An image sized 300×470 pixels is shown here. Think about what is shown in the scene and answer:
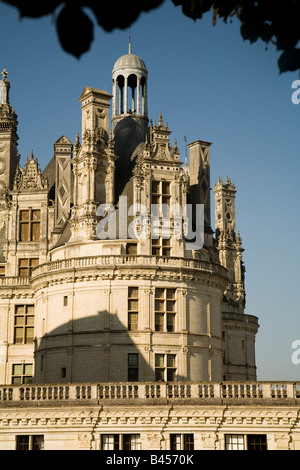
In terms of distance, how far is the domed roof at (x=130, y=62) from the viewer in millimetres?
44281

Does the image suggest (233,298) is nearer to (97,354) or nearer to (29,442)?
(97,354)

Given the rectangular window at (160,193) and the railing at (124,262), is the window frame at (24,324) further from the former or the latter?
the rectangular window at (160,193)

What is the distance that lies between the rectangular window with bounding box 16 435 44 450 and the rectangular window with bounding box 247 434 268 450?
7.25m

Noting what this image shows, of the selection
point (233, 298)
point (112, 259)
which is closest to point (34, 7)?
point (112, 259)

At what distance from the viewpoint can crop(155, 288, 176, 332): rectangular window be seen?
3681 cm

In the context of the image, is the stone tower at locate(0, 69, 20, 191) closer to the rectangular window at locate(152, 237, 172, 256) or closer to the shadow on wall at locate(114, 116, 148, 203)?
the shadow on wall at locate(114, 116, 148, 203)

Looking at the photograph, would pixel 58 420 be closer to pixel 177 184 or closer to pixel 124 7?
pixel 177 184

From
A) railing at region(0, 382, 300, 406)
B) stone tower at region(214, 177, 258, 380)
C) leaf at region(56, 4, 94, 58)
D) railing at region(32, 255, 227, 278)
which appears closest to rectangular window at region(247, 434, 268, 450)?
railing at region(0, 382, 300, 406)

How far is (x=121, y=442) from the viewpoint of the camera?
26.2 meters

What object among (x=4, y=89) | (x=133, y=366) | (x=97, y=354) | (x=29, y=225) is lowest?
(x=133, y=366)

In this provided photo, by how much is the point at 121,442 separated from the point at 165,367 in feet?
33.7

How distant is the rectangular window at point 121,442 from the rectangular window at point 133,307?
33.8ft

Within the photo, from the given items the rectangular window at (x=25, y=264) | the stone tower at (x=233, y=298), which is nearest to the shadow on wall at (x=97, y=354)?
the rectangular window at (x=25, y=264)

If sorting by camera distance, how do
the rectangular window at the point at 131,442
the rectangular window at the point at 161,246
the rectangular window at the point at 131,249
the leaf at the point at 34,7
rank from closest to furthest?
the leaf at the point at 34,7 → the rectangular window at the point at 131,442 → the rectangular window at the point at 131,249 → the rectangular window at the point at 161,246
